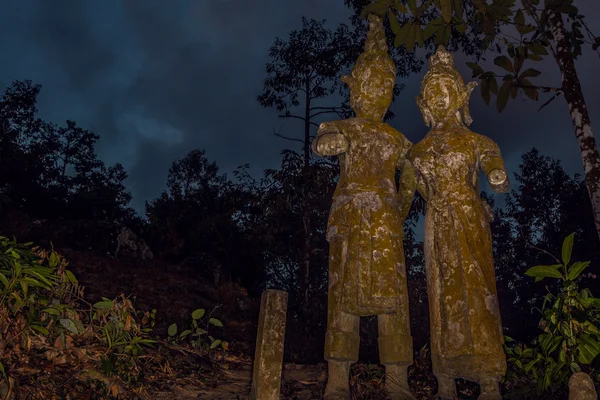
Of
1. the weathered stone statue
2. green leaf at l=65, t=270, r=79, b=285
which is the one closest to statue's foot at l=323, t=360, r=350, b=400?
the weathered stone statue

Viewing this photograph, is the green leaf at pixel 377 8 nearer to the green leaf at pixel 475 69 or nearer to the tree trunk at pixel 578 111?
the green leaf at pixel 475 69

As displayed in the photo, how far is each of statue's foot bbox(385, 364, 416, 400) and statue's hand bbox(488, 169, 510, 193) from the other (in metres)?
1.50

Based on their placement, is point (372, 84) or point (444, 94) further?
point (372, 84)

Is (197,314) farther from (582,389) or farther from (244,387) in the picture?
(582,389)

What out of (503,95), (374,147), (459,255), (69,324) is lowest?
(69,324)

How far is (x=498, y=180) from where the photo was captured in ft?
14.2

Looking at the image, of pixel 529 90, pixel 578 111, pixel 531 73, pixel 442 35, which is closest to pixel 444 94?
pixel 442 35

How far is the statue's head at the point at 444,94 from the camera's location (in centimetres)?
463

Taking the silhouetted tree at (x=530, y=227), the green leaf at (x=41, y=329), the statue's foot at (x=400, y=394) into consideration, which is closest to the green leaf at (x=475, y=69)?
the statue's foot at (x=400, y=394)

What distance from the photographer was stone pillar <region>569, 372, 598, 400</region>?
2803 millimetres

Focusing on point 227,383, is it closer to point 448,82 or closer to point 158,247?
point 448,82

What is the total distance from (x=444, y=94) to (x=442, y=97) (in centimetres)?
3

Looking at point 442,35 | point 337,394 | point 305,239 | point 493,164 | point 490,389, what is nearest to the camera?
point 490,389

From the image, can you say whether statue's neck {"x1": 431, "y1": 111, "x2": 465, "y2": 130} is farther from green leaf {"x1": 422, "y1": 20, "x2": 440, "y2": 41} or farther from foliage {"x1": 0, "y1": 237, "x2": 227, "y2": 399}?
foliage {"x1": 0, "y1": 237, "x2": 227, "y2": 399}
